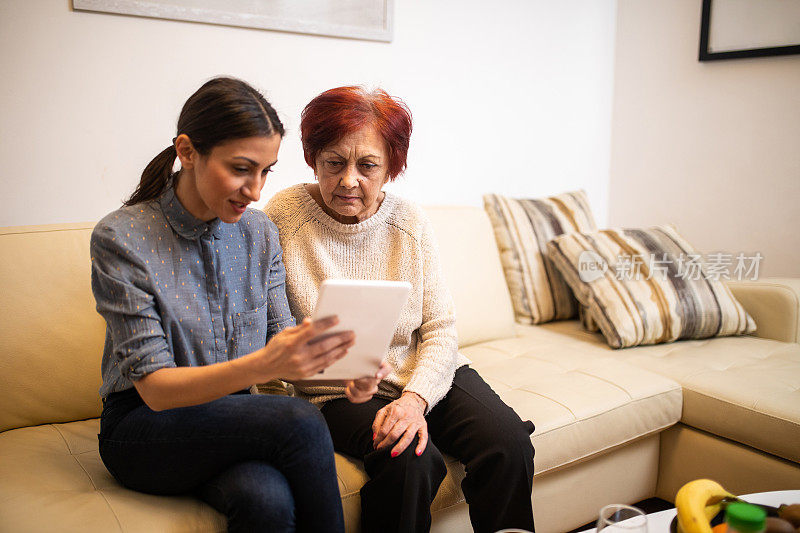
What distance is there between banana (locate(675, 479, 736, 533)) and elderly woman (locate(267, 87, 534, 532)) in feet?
Answer: 1.38

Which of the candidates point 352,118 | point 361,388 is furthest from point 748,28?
point 361,388

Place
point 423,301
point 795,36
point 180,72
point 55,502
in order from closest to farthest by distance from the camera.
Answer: point 55,502
point 423,301
point 180,72
point 795,36

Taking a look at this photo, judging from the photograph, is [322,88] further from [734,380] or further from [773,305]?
[773,305]

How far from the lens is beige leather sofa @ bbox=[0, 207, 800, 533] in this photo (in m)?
1.17

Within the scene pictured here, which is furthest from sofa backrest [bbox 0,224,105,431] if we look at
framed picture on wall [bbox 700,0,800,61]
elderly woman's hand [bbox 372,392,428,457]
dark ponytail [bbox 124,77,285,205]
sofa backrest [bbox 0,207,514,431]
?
framed picture on wall [bbox 700,0,800,61]

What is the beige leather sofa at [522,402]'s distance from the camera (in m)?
1.17

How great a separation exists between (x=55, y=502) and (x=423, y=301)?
86cm

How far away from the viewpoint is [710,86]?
267 cm

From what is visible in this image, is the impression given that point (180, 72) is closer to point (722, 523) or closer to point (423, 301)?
point (423, 301)

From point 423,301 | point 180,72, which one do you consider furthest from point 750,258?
point 180,72

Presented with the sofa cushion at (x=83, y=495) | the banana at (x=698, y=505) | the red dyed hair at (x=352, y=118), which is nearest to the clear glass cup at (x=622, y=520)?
the banana at (x=698, y=505)

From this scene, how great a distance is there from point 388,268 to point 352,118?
37cm

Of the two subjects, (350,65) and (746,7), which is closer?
(350,65)

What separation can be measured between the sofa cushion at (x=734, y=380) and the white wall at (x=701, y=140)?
70 centimetres
